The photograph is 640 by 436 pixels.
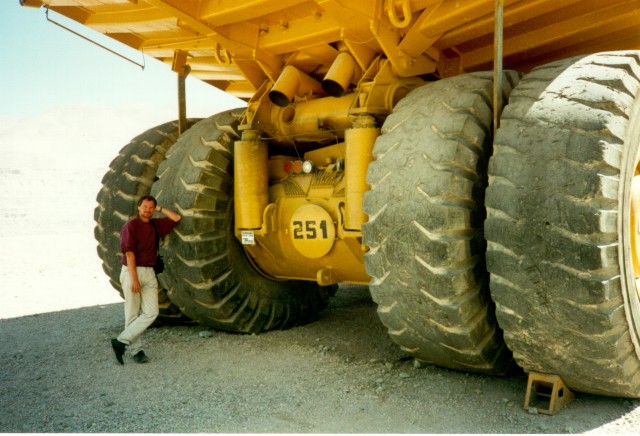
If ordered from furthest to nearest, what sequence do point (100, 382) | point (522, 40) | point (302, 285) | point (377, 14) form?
point (302, 285)
point (522, 40)
point (100, 382)
point (377, 14)

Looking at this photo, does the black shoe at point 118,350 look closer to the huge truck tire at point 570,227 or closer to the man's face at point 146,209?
the man's face at point 146,209

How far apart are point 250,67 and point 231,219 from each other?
1.25 m

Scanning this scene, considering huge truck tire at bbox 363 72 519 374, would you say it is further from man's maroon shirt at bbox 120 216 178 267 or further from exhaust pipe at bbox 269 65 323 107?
man's maroon shirt at bbox 120 216 178 267

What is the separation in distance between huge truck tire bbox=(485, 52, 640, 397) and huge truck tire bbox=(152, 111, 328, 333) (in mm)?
2371

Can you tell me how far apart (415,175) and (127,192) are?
3.07 meters

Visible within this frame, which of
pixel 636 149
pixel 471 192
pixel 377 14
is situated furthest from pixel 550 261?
pixel 377 14

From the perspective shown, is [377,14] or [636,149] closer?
[636,149]

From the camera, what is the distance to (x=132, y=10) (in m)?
4.67

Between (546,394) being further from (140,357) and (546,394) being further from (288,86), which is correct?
(140,357)

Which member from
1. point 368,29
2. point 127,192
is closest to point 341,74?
point 368,29

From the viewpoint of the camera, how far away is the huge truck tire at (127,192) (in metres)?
5.35

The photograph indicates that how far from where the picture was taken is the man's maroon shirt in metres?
4.55

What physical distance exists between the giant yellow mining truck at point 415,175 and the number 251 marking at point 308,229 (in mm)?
17

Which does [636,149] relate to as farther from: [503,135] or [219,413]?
[219,413]
